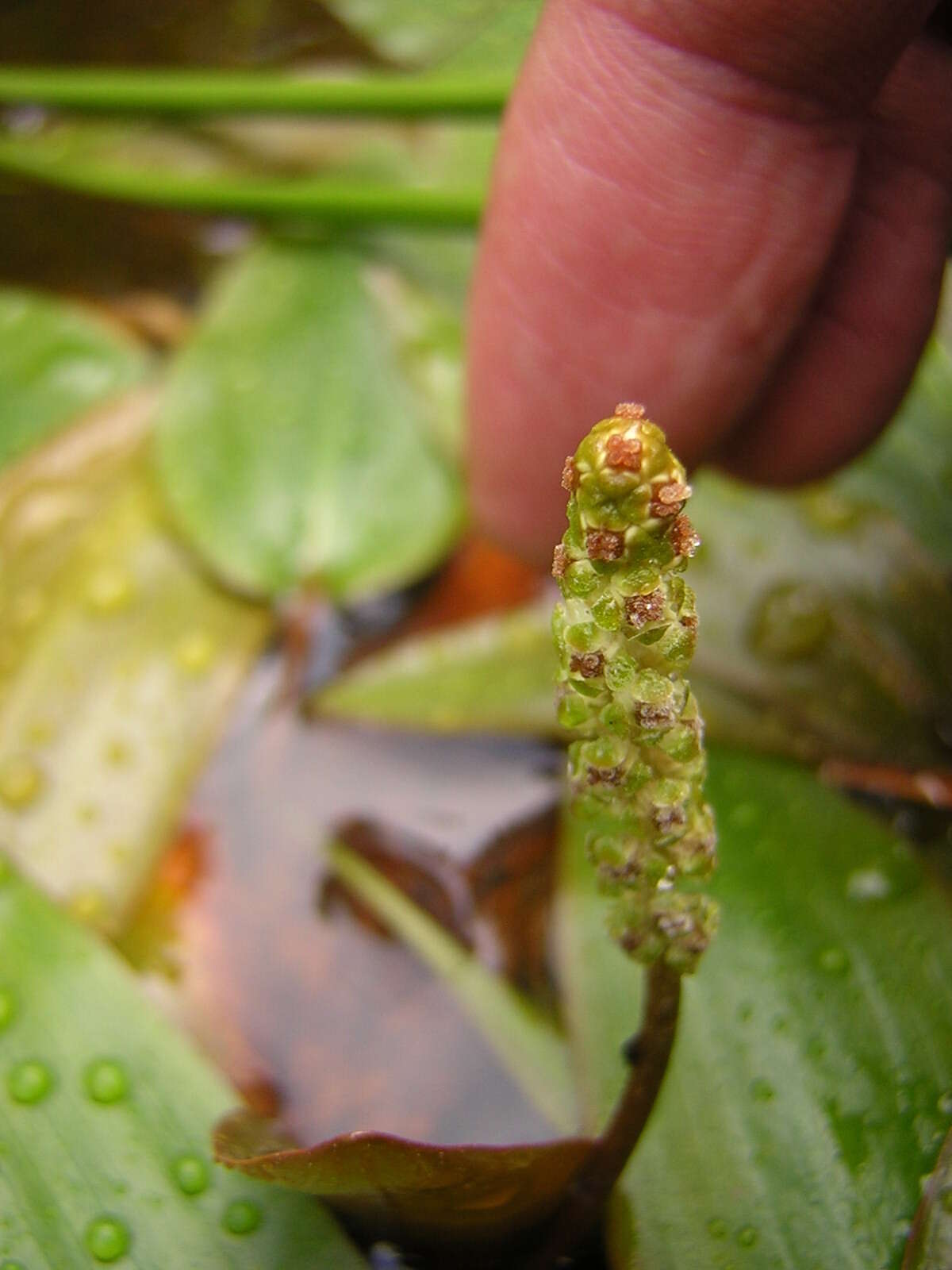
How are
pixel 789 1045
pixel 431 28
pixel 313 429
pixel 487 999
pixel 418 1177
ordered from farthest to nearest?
pixel 431 28 < pixel 313 429 < pixel 487 999 < pixel 789 1045 < pixel 418 1177

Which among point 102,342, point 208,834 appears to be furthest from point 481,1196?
point 102,342

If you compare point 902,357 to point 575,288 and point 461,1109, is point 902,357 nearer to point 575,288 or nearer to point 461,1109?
point 575,288

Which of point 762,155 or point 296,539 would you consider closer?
point 762,155

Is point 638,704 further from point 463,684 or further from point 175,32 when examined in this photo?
point 175,32

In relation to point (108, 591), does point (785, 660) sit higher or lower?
higher

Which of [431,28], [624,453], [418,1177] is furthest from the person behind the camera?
[431,28]

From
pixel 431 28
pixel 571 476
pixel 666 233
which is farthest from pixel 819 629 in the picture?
pixel 431 28
